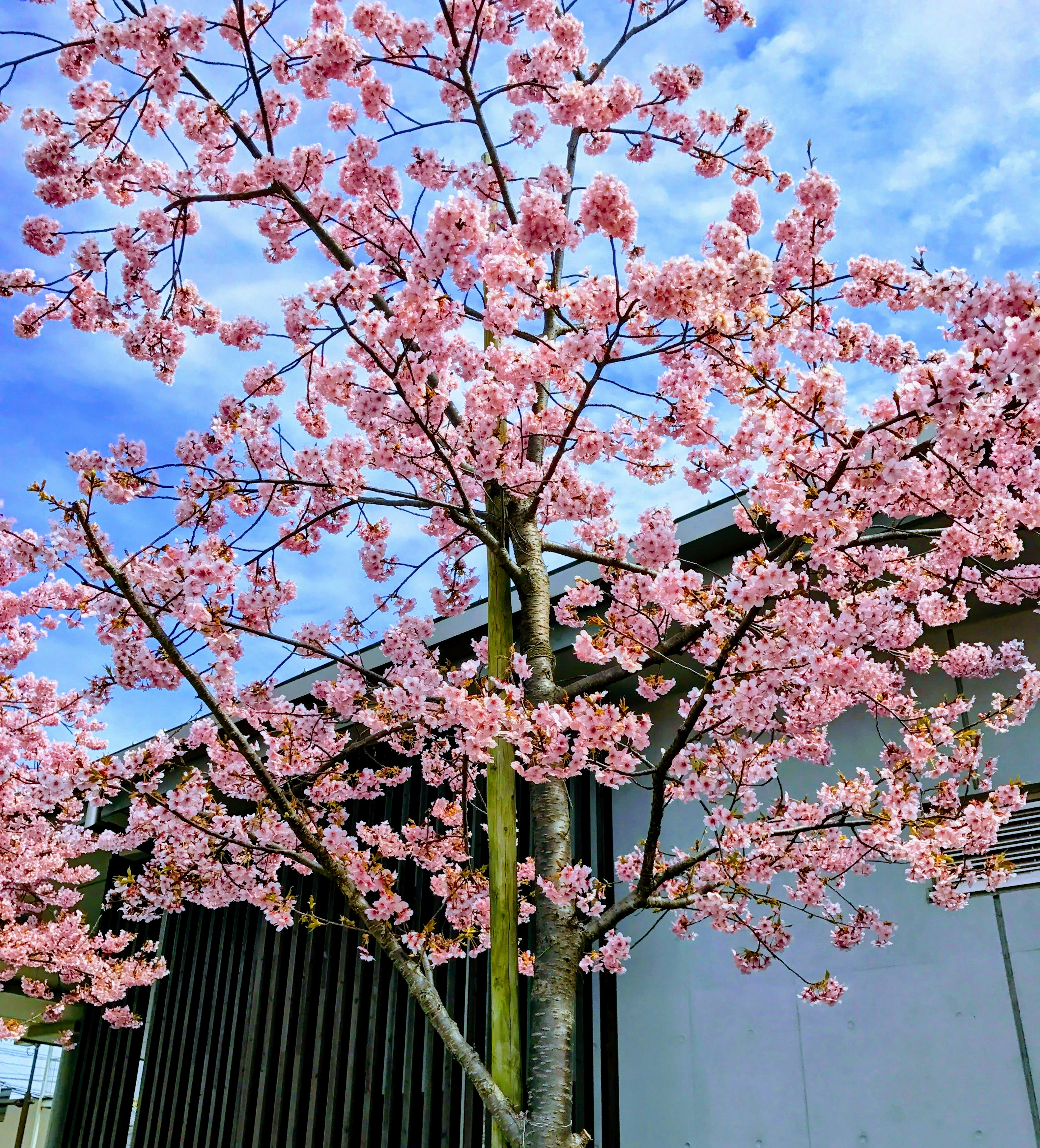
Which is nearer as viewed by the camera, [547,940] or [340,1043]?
[547,940]

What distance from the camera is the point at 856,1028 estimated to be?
454cm

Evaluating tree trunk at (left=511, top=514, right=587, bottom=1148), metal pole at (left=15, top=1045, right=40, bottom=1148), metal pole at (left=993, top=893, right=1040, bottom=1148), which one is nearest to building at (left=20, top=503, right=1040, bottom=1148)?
metal pole at (left=993, top=893, right=1040, bottom=1148)

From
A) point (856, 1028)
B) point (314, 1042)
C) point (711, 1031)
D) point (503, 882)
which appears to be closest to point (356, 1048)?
point (314, 1042)

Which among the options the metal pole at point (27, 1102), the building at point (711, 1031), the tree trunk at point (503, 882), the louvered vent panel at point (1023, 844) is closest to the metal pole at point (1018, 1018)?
the building at point (711, 1031)

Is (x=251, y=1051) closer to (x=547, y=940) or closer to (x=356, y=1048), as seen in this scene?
(x=356, y=1048)

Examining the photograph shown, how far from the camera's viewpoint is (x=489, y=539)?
3719mm

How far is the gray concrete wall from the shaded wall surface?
35 centimetres

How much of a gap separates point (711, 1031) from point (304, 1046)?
10.7 feet

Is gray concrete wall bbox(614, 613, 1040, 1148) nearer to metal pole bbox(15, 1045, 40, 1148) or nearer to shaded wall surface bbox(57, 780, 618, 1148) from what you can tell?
shaded wall surface bbox(57, 780, 618, 1148)

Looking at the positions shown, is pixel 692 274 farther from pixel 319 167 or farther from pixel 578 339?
pixel 319 167

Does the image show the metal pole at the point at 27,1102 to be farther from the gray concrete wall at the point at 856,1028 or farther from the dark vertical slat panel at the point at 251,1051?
the gray concrete wall at the point at 856,1028

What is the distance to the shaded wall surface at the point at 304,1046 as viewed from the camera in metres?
5.56

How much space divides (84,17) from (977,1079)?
601cm

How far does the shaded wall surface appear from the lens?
5562 millimetres
